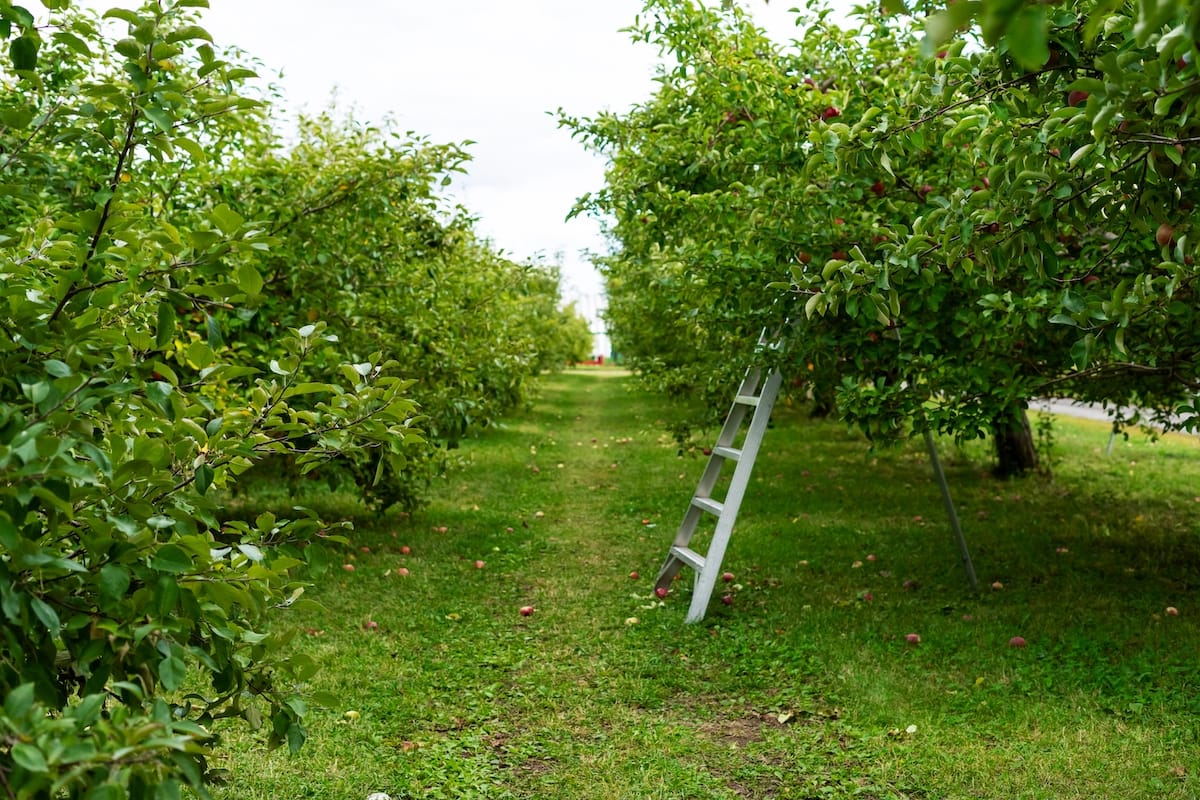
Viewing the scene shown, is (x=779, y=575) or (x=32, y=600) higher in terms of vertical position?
(x=32, y=600)

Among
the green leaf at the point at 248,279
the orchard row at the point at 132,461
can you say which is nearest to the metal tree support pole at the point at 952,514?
the orchard row at the point at 132,461

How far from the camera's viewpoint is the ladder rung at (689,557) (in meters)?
5.76

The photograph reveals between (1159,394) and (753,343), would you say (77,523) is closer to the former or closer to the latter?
(753,343)

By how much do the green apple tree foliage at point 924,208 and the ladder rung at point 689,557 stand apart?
4.18 feet

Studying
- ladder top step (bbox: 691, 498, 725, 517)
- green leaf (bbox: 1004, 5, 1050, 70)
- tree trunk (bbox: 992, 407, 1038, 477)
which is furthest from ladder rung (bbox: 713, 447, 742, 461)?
tree trunk (bbox: 992, 407, 1038, 477)

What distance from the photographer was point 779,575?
22.0 ft

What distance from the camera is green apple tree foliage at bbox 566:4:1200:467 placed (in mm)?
2414

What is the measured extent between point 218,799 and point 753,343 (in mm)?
4054

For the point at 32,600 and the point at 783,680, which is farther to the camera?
the point at 783,680

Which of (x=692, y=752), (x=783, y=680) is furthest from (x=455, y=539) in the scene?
(x=692, y=752)

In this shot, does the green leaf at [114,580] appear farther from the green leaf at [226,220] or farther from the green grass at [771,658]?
the green grass at [771,658]

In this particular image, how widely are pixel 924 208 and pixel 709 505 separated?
214 centimetres

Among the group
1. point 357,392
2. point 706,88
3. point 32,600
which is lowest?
point 32,600

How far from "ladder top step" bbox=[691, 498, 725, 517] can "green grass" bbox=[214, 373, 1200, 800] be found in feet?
1.98
